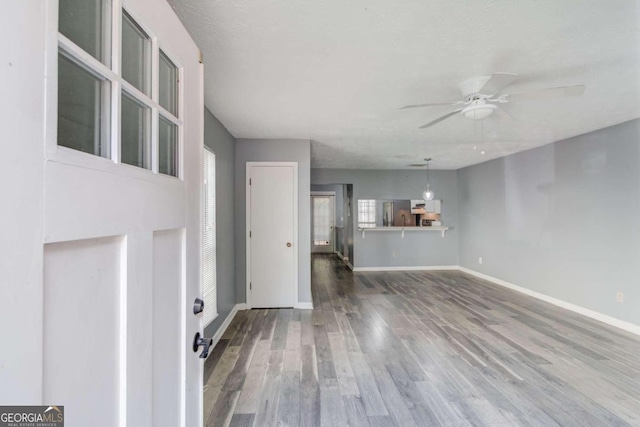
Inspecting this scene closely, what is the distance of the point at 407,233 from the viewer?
6.78 m

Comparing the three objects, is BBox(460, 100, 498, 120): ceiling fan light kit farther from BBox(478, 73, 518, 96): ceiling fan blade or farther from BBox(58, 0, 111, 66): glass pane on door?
BBox(58, 0, 111, 66): glass pane on door

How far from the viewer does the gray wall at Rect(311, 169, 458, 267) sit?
6691 mm

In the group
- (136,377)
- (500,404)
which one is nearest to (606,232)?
(500,404)

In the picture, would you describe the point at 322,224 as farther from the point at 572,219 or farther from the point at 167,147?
the point at 167,147

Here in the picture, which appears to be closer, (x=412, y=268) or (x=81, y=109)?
(x=81, y=109)

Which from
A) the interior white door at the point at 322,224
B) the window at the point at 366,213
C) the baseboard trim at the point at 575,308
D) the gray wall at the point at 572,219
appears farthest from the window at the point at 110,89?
the interior white door at the point at 322,224

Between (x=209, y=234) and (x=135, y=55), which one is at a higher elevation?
(x=135, y=55)

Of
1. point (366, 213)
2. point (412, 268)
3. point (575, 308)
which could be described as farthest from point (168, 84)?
point (412, 268)

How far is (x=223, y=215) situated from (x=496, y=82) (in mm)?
3021

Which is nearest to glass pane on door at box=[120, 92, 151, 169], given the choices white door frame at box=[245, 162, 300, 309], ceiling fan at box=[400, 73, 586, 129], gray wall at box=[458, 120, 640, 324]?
ceiling fan at box=[400, 73, 586, 129]

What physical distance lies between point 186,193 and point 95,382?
0.57 metres

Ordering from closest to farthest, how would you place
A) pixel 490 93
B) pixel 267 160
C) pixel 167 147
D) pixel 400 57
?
pixel 167 147 < pixel 400 57 < pixel 490 93 < pixel 267 160

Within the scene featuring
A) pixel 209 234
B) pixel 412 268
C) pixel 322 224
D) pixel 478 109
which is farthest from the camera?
pixel 322 224

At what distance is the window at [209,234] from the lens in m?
2.85
